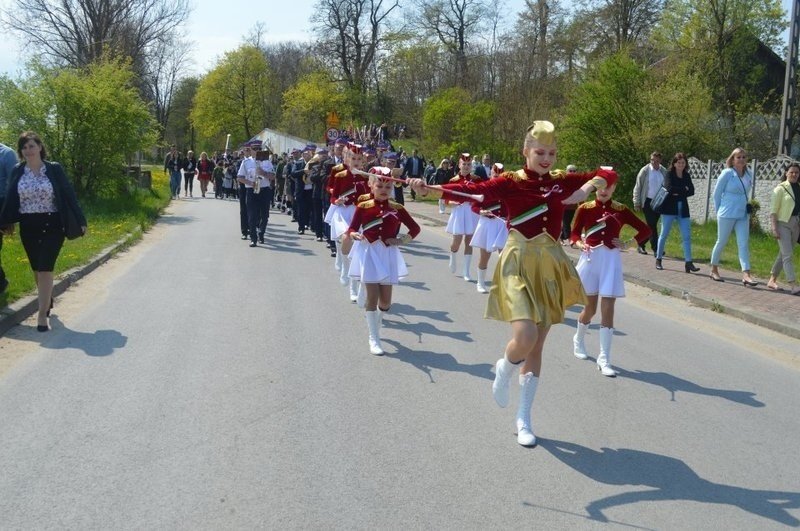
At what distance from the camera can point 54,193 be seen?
7996 mm

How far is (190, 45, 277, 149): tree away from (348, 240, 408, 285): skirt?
209 feet

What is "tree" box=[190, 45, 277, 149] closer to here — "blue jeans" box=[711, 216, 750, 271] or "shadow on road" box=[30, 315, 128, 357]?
"blue jeans" box=[711, 216, 750, 271]

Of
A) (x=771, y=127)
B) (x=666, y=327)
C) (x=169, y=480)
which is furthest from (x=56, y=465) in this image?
(x=771, y=127)

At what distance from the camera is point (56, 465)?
15.4 ft

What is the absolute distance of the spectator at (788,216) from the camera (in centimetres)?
1128

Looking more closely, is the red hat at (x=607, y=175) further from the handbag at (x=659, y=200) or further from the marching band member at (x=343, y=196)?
the handbag at (x=659, y=200)

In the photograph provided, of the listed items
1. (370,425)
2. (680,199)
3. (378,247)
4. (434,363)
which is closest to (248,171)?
(680,199)

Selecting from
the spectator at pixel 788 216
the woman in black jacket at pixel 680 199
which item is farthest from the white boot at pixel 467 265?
the spectator at pixel 788 216

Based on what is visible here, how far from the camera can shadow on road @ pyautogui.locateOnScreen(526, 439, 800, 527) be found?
436 centimetres

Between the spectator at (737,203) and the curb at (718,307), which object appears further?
the spectator at (737,203)

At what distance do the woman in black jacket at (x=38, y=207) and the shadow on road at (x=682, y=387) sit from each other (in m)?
5.70

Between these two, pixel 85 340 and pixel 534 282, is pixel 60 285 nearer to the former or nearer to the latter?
pixel 85 340

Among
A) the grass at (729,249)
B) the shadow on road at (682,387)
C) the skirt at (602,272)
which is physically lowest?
the shadow on road at (682,387)

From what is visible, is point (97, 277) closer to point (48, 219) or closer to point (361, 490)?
point (48, 219)
